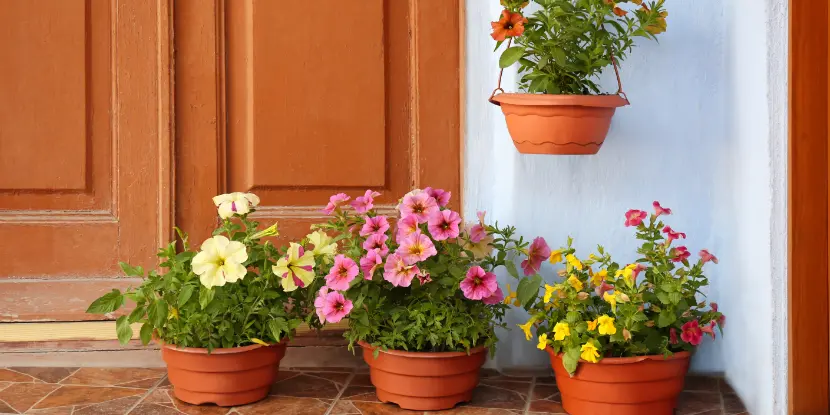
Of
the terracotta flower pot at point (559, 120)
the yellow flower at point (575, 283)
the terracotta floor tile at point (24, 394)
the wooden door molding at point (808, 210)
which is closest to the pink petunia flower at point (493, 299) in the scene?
the yellow flower at point (575, 283)

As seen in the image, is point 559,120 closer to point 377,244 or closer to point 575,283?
point 575,283

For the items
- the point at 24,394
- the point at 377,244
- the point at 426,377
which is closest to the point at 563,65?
the point at 377,244

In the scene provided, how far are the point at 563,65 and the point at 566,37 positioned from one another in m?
0.09

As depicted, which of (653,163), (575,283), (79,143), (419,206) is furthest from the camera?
(79,143)

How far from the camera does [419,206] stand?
2705 millimetres

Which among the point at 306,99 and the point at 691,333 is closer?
the point at 691,333

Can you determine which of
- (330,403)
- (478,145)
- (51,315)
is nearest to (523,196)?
(478,145)

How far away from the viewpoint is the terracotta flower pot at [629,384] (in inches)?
99.0

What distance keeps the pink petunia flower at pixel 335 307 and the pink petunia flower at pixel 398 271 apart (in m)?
0.14

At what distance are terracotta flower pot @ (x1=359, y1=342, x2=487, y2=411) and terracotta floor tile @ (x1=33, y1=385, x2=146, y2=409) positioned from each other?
78cm

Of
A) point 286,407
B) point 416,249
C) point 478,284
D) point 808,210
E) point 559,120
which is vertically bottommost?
point 286,407

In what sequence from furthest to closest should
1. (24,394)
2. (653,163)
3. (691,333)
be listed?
(653,163)
(24,394)
(691,333)

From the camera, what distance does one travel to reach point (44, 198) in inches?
126

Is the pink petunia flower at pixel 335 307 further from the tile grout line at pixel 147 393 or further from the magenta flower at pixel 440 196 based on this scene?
the tile grout line at pixel 147 393
